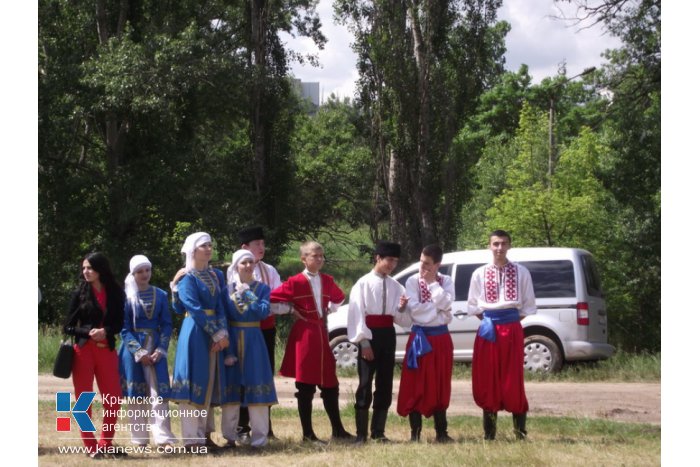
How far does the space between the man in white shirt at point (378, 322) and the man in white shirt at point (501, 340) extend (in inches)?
30.9

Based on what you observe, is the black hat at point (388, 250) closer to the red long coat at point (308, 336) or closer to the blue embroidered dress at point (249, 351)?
the red long coat at point (308, 336)

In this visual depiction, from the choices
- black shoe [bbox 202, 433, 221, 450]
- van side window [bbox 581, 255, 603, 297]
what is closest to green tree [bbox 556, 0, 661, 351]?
van side window [bbox 581, 255, 603, 297]

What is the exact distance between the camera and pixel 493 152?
29438 mm

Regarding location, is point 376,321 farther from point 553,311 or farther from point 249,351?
point 553,311

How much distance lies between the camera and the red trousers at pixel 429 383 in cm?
880

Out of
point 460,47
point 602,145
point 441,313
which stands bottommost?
point 441,313

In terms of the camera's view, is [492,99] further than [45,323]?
Yes

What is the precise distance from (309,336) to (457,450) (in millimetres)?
1646

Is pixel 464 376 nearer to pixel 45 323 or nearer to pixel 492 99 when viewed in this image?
pixel 45 323

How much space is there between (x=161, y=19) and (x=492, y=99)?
1855cm

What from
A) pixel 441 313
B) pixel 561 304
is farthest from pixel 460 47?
pixel 441 313

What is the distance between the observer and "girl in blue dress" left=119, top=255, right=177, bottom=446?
8.20m

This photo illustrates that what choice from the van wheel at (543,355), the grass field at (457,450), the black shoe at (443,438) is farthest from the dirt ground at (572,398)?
the black shoe at (443,438)

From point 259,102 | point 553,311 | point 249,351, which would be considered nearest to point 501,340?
point 249,351
